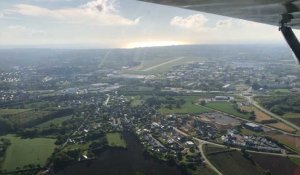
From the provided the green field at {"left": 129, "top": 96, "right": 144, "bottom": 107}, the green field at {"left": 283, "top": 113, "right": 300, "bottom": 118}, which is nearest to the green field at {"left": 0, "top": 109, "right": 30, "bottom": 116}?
the green field at {"left": 129, "top": 96, "right": 144, "bottom": 107}

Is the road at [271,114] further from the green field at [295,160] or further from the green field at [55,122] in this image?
the green field at [55,122]

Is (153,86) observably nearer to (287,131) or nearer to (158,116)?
(158,116)

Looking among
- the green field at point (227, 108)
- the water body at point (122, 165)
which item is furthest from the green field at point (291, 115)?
the water body at point (122, 165)

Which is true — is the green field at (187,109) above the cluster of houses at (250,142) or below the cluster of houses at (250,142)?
below

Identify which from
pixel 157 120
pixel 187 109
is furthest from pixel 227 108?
pixel 157 120

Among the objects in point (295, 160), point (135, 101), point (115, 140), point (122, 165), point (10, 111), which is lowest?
point (10, 111)

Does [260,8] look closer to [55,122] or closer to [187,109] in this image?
[55,122]

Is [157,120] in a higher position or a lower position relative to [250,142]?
lower
